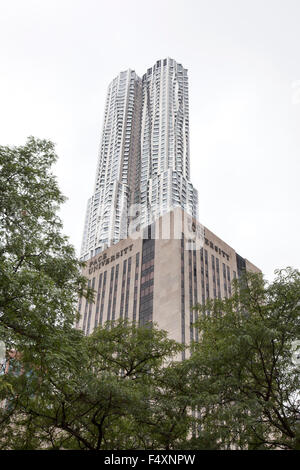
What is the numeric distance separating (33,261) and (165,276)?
5644 cm

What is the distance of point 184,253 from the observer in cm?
Result: 7081

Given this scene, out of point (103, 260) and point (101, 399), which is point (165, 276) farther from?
point (101, 399)

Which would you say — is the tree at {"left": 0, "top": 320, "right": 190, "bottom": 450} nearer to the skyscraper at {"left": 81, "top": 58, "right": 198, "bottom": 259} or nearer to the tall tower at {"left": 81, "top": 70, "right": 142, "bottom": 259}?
the skyscraper at {"left": 81, "top": 58, "right": 198, "bottom": 259}

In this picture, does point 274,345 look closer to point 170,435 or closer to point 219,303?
point 219,303

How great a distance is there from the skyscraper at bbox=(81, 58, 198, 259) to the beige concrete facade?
100 ft

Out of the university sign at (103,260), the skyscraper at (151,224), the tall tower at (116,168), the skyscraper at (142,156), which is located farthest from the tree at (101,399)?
the tall tower at (116,168)

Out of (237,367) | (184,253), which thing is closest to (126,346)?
(237,367)

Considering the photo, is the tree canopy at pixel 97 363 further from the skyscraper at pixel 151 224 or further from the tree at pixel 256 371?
the skyscraper at pixel 151 224

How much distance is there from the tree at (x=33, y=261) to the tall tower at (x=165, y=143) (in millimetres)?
91908

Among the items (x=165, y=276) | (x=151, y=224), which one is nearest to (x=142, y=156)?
(x=151, y=224)

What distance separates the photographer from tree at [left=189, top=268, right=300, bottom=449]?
41.3ft

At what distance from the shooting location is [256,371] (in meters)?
15.0

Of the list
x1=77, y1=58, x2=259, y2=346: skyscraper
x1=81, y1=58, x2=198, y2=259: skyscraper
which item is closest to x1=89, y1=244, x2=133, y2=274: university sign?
x1=77, y1=58, x2=259, y2=346: skyscraper
